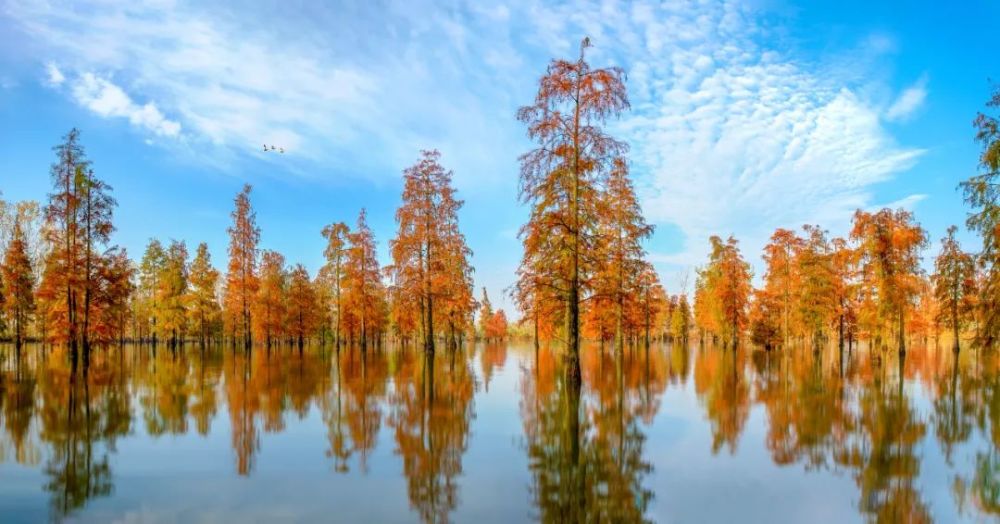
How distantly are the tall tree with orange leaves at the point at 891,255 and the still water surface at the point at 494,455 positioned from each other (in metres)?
29.6

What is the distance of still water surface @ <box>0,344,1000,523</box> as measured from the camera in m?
7.70

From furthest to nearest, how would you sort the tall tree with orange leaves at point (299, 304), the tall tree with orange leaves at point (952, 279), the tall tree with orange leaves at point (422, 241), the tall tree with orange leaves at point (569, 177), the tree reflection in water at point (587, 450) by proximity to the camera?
1. the tall tree with orange leaves at point (299, 304)
2. the tall tree with orange leaves at point (952, 279)
3. the tall tree with orange leaves at point (422, 241)
4. the tall tree with orange leaves at point (569, 177)
5. the tree reflection in water at point (587, 450)

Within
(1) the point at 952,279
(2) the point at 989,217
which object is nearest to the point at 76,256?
(2) the point at 989,217

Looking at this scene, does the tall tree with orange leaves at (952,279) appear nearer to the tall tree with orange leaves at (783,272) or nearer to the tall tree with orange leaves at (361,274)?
→ the tall tree with orange leaves at (783,272)

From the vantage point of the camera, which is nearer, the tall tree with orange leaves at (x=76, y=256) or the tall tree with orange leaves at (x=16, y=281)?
the tall tree with orange leaves at (x=76, y=256)

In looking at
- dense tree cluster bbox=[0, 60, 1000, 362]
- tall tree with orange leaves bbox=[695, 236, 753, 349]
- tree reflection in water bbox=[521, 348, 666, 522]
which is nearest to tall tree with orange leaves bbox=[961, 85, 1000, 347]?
dense tree cluster bbox=[0, 60, 1000, 362]

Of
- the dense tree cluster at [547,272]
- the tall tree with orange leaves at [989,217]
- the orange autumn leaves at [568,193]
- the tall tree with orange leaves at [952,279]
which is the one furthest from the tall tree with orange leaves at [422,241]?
the tall tree with orange leaves at [952,279]

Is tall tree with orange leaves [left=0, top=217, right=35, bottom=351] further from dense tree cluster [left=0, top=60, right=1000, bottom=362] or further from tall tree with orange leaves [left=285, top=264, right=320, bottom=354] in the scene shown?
tall tree with orange leaves [left=285, top=264, right=320, bottom=354]

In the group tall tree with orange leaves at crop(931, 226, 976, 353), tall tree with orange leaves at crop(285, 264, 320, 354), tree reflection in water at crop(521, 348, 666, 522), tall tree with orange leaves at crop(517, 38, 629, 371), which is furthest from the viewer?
tall tree with orange leaves at crop(285, 264, 320, 354)

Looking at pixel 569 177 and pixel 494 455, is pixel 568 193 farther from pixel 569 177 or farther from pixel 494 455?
pixel 494 455

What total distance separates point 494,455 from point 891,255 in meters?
48.7

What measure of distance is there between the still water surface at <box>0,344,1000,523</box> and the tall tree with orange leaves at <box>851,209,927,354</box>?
97.2 feet

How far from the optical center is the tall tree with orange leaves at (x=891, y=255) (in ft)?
148

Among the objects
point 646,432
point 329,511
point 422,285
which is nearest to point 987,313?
point 646,432
